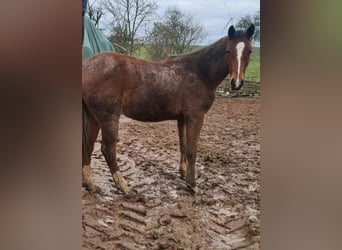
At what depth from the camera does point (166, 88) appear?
198 cm

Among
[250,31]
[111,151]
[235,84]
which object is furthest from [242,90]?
[111,151]

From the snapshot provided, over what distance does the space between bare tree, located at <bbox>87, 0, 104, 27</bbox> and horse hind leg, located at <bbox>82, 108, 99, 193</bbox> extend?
18.7 inches

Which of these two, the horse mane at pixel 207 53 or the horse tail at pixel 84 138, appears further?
the horse mane at pixel 207 53

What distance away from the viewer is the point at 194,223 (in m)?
1.92

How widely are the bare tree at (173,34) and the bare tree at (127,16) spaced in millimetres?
70

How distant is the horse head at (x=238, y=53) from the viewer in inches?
76.2

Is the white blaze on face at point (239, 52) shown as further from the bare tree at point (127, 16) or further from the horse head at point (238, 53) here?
the bare tree at point (127, 16)

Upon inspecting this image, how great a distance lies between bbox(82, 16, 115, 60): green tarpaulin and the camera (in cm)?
185

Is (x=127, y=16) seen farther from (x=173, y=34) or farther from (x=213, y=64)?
Result: (x=213, y=64)

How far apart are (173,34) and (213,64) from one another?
0.86 ft

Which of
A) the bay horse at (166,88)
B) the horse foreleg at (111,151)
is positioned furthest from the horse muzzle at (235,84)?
the horse foreleg at (111,151)

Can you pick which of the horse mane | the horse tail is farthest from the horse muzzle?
the horse tail

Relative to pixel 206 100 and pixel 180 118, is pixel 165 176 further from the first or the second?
pixel 206 100

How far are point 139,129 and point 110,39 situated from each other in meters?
0.48
